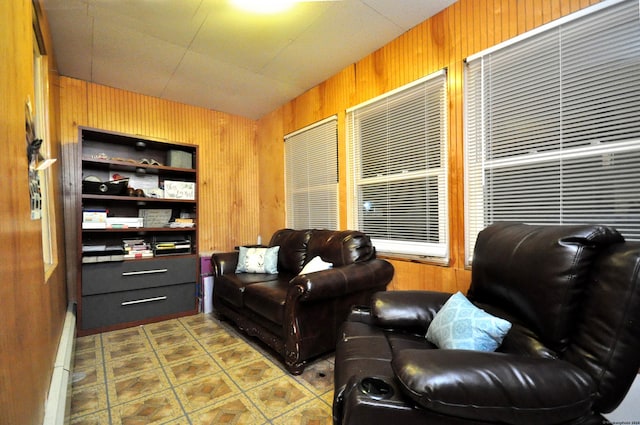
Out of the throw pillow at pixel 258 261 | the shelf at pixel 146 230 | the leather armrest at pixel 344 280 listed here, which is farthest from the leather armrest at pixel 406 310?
the shelf at pixel 146 230

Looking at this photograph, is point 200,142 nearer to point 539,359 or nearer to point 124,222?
point 124,222

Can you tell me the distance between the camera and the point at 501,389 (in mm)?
781

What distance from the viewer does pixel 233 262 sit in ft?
10.3

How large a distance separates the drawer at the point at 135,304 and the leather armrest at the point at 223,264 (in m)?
0.43

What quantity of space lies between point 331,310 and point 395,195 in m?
1.16

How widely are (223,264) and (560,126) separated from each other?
3075 mm

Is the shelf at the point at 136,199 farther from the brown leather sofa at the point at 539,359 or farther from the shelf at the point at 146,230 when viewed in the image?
the brown leather sofa at the point at 539,359

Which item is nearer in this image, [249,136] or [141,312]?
[141,312]

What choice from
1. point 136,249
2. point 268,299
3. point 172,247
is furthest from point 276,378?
point 136,249

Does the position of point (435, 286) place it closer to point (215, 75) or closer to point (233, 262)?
point (233, 262)

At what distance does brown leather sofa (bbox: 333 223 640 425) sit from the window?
99cm

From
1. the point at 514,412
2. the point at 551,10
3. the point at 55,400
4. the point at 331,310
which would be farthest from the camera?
the point at 331,310

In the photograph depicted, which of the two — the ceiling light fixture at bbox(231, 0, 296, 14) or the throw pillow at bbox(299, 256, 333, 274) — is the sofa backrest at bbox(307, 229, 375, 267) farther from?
the ceiling light fixture at bbox(231, 0, 296, 14)

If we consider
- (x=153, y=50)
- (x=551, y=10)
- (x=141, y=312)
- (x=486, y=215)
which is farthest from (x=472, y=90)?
(x=141, y=312)
